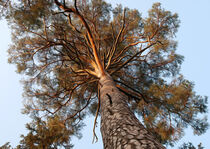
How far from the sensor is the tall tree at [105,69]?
3.71 metres

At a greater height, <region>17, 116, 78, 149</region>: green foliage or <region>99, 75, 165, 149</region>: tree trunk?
<region>17, 116, 78, 149</region>: green foliage

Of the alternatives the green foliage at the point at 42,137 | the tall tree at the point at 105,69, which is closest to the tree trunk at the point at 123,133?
the tall tree at the point at 105,69

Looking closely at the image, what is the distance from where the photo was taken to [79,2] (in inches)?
279

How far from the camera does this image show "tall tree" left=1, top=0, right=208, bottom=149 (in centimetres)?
371

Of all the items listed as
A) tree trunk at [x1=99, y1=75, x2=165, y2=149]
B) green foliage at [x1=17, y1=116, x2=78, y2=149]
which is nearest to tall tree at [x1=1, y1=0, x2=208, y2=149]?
tree trunk at [x1=99, y1=75, x2=165, y2=149]

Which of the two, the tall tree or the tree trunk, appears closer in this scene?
the tree trunk

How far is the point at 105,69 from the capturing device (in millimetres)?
5148

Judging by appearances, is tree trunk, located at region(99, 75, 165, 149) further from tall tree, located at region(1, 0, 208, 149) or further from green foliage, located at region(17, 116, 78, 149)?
green foliage, located at region(17, 116, 78, 149)

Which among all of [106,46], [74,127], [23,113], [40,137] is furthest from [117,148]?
[106,46]

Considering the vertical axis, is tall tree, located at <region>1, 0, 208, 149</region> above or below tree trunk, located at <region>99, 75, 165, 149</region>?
above

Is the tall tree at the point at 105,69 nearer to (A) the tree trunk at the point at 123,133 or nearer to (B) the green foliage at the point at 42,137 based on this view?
(A) the tree trunk at the point at 123,133

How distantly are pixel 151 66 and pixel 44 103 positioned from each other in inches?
199

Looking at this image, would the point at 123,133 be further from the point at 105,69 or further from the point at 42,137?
the point at 105,69

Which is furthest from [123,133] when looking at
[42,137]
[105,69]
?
[105,69]
